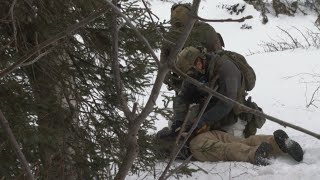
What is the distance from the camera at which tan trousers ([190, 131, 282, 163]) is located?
372 centimetres

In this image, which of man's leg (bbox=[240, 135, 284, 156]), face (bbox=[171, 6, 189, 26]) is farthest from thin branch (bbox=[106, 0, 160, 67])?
man's leg (bbox=[240, 135, 284, 156])

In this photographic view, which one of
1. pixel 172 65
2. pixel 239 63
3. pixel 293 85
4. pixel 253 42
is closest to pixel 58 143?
pixel 172 65

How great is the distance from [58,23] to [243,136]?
2.23 m

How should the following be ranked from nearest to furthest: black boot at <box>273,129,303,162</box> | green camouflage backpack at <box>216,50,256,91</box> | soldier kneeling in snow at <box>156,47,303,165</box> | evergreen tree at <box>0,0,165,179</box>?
evergreen tree at <box>0,0,165,179</box> → black boot at <box>273,129,303,162</box> → soldier kneeling in snow at <box>156,47,303,165</box> → green camouflage backpack at <box>216,50,256,91</box>

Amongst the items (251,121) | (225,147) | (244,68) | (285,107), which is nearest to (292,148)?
(225,147)

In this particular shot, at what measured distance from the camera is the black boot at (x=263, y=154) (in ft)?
11.7

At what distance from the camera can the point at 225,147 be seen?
12.6 feet

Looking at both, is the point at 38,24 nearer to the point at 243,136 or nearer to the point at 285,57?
the point at 243,136

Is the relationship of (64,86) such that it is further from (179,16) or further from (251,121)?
(251,121)

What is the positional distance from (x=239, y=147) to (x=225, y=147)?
0.37 ft

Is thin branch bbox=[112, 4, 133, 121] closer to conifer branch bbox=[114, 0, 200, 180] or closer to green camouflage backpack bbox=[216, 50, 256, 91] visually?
conifer branch bbox=[114, 0, 200, 180]

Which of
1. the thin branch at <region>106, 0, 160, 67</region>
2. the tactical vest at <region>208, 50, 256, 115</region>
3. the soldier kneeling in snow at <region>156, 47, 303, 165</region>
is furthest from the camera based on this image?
the tactical vest at <region>208, 50, 256, 115</region>

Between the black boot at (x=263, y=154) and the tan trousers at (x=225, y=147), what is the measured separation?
0.04 m

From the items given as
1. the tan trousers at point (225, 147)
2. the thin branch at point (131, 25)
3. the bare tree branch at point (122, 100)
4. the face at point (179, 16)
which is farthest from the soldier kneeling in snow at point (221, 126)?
the thin branch at point (131, 25)
